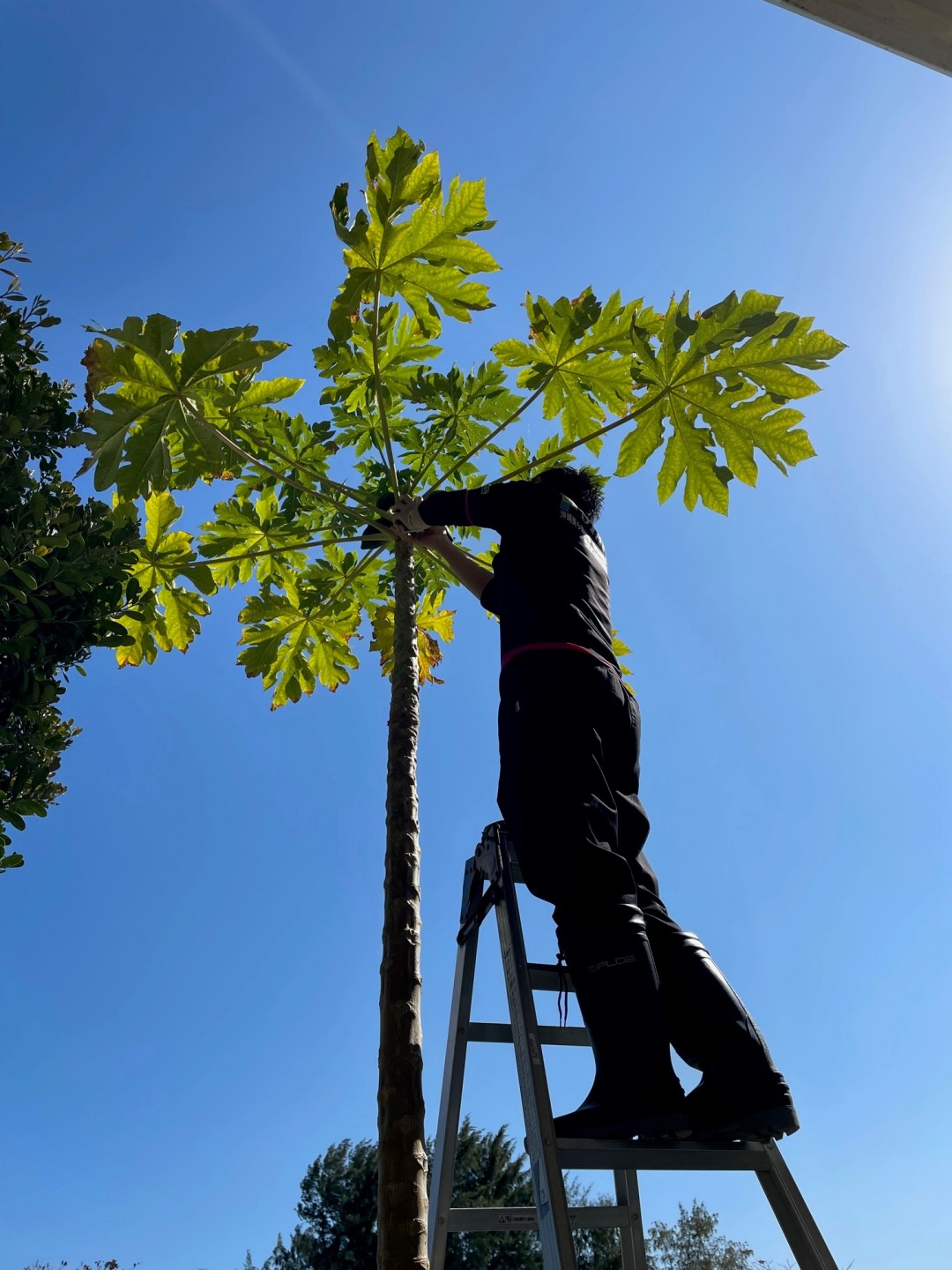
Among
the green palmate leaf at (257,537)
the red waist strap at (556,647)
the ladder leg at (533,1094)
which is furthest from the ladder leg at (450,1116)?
the green palmate leaf at (257,537)

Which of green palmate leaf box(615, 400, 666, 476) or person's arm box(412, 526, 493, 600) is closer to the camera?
person's arm box(412, 526, 493, 600)

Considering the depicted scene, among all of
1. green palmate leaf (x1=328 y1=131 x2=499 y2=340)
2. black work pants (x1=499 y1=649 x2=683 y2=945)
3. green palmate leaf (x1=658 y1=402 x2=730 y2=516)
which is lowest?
black work pants (x1=499 y1=649 x2=683 y2=945)

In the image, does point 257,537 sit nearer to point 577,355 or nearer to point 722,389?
point 577,355

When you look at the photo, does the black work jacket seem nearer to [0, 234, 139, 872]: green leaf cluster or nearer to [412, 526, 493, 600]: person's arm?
[412, 526, 493, 600]: person's arm

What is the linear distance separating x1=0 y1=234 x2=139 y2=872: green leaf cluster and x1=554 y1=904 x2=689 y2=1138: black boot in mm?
1992

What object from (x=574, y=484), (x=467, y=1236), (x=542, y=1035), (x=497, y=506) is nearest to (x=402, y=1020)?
(x=542, y=1035)

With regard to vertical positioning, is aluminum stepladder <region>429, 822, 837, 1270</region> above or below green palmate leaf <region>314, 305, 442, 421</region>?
below

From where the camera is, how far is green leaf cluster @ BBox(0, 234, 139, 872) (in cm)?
290

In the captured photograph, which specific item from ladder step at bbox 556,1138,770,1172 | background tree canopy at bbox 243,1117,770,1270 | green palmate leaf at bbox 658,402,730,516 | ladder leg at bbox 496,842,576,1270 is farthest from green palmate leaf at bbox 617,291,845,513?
background tree canopy at bbox 243,1117,770,1270

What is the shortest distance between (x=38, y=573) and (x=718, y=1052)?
8.98ft

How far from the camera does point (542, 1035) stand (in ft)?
7.88

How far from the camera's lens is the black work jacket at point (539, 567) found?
2.68 metres

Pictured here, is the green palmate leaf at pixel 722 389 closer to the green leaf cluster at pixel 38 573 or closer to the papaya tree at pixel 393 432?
the papaya tree at pixel 393 432

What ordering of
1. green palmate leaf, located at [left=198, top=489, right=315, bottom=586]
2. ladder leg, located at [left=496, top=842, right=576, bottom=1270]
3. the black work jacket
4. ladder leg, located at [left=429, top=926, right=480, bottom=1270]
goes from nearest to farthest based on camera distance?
ladder leg, located at [left=496, top=842, right=576, bottom=1270] → ladder leg, located at [left=429, top=926, right=480, bottom=1270] → the black work jacket → green palmate leaf, located at [left=198, top=489, right=315, bottom=586]
